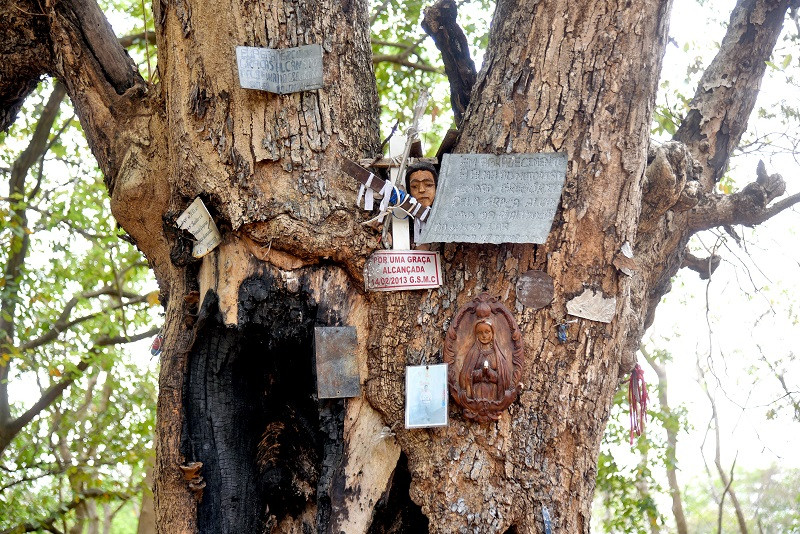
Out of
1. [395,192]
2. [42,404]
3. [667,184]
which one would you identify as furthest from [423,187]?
[42,404]

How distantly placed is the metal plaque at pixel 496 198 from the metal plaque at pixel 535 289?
14 centimetres

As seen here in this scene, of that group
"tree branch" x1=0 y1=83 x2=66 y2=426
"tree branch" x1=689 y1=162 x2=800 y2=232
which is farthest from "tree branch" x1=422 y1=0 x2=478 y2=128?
"tree branch" x1=0 y1=83 x2=66 y2=426

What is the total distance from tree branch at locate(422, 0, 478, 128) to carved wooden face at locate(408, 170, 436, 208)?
41 centimetres

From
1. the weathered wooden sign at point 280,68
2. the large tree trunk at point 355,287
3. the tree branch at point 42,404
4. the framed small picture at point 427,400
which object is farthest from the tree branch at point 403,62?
the framed small picture at point 427,400

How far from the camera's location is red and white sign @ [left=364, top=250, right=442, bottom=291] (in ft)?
9.76

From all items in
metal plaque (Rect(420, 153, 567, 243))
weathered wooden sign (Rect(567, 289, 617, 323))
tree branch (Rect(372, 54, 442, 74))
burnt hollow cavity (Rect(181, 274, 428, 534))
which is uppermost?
tree branch (Rect(372, 54, 442, 74))

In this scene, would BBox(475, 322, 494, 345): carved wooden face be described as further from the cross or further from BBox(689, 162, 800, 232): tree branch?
BBox(689, 162, 800, 232): tree branch

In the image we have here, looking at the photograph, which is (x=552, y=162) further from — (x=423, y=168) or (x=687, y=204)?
(x=687, y=204)

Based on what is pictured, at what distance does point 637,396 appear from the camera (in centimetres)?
374

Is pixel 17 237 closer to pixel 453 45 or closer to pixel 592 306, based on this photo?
pixel 453 45

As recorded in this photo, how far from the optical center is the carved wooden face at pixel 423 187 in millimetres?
3113

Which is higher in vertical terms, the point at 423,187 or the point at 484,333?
the point at 423,187

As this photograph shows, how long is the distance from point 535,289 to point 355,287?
0.69 meters

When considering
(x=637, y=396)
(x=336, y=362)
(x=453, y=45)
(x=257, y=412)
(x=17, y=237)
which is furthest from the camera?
(x=17, y=237)
